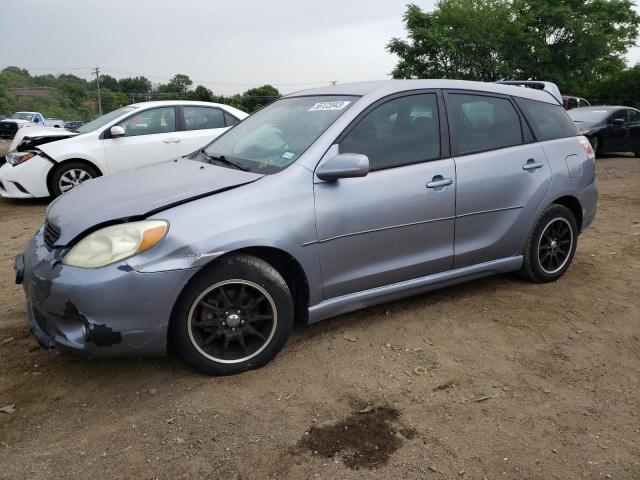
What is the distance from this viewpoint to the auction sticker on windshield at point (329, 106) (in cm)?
357

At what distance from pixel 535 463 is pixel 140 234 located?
7.00ft

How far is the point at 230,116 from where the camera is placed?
8.60 m

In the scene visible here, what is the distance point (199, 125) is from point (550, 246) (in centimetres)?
565

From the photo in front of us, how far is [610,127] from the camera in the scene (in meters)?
13.8

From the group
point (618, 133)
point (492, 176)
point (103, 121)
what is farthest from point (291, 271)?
point (618, 133)

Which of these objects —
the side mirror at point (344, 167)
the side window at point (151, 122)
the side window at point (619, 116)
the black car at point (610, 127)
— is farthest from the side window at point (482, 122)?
the side window at point (619, 116)

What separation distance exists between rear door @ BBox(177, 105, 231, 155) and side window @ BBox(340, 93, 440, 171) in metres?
4.99

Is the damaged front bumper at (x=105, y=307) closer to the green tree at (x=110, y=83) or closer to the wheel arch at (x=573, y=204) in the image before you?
the wheel arch at (x=573, y=204)

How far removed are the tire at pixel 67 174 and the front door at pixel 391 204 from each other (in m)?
5.63

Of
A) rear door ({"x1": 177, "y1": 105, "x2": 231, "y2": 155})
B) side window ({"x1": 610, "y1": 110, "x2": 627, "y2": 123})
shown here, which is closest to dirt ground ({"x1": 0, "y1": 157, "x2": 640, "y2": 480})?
rear door ({"x1": 177, "y1": 105, "x2": 231, "y2": 155})

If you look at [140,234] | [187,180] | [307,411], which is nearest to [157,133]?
[187,180]

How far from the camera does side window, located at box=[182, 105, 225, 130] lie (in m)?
8.28

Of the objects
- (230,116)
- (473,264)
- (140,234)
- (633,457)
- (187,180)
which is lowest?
(633,457)

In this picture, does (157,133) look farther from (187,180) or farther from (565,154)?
(565,154)
